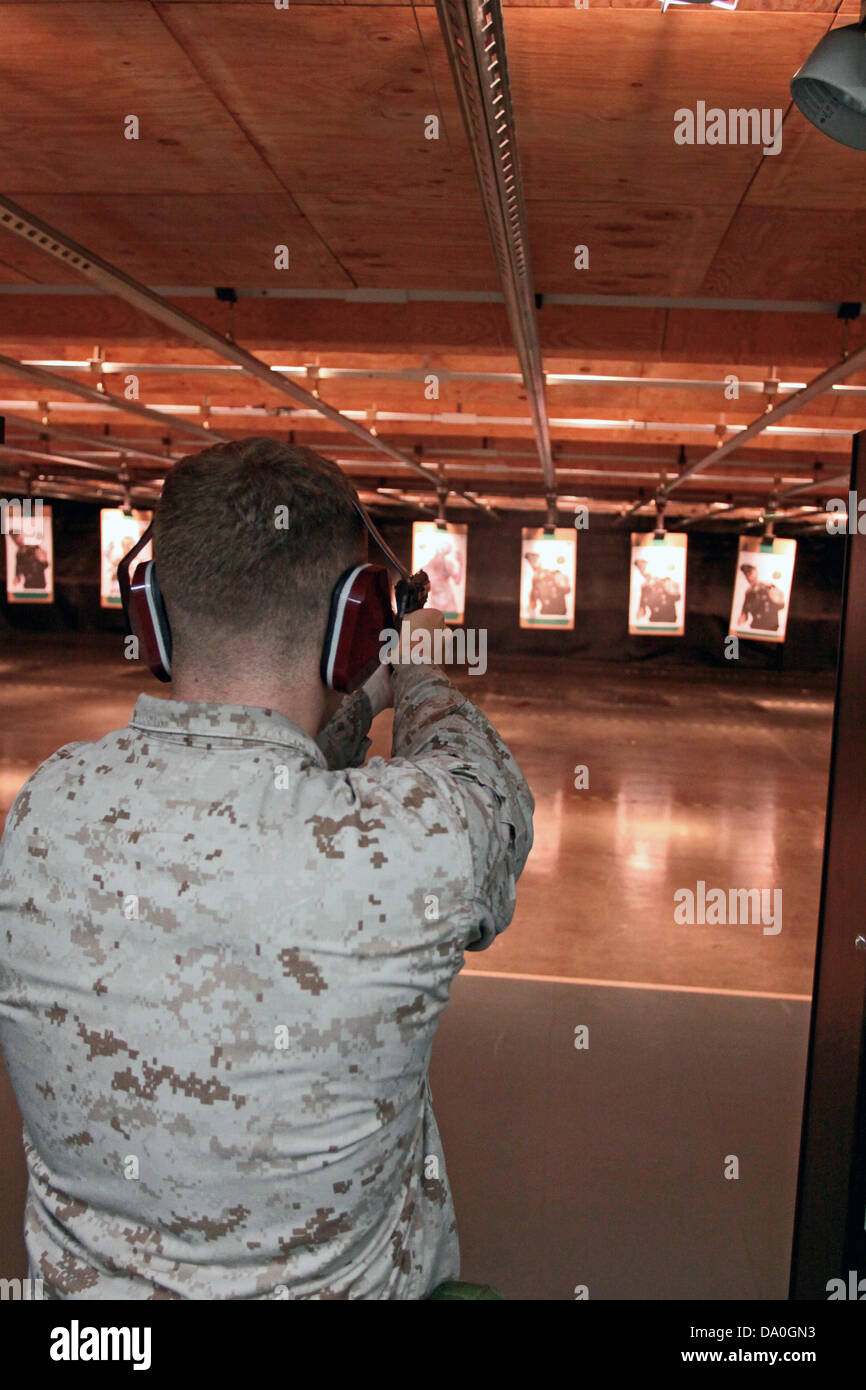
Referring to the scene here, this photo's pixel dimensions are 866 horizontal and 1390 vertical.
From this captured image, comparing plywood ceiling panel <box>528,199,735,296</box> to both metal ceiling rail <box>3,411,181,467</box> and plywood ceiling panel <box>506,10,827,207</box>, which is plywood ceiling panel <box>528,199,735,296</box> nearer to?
plywood ceiling panel <box>506,10,827,207</box>

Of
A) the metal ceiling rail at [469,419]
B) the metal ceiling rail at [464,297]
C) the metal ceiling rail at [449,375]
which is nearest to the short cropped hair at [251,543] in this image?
the metal ceiling rail at [464,297]

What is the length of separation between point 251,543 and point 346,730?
435 millimetres

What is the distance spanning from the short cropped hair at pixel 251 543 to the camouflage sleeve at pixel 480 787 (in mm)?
189

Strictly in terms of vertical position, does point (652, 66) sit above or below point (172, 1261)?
above

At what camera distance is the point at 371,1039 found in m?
0.88

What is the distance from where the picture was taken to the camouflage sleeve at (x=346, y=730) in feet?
4.21

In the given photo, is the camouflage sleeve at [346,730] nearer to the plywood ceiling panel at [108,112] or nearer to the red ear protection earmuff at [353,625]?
the red ear protection earmuff at [353,625]

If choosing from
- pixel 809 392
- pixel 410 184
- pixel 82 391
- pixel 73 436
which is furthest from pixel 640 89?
pixel 73 436

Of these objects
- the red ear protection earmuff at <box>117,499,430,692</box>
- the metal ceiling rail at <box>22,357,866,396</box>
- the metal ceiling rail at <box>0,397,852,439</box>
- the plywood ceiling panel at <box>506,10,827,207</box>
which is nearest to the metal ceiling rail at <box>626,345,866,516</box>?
the metal ceiling rail at <box>22,357,866,396</box>

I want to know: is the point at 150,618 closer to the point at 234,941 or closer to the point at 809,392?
the point at 234,941

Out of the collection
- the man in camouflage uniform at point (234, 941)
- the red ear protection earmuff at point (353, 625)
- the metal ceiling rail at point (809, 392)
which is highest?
the metal ceiling rail at point (809, 392)
